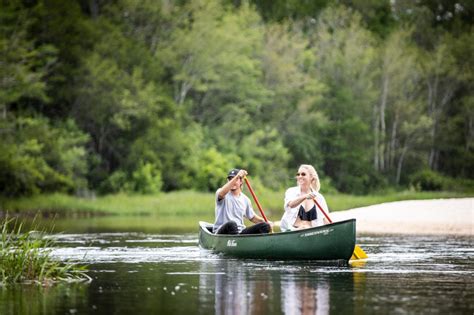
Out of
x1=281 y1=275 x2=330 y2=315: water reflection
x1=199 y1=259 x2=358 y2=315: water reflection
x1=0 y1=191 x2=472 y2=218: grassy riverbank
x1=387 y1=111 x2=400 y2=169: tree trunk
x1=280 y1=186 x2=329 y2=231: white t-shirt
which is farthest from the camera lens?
x1=387 y1=111 x2=400 y2=169: tree trunk

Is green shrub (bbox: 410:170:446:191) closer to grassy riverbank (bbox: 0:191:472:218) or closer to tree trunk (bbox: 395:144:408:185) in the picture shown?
tree trunk (bbox: 395:144:408:185)

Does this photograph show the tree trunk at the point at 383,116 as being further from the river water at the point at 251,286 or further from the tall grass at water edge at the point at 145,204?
the river water at the point at 251,286

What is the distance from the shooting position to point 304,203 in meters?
19.8

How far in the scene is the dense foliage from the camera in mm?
49469

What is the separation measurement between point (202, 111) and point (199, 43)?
5.34m

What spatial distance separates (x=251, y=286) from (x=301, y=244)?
3.45m

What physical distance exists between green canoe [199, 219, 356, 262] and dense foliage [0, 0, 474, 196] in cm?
2525

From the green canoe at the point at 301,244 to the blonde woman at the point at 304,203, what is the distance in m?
0.49

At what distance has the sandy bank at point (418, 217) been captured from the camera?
32.2 metres

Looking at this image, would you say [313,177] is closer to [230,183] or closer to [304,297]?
[230,183]

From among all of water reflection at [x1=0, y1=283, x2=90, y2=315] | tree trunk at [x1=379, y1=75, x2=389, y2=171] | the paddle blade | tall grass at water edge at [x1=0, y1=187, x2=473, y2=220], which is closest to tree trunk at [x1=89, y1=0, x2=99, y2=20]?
tall grass at water edge at [x1=0, y1=187, x2=473, y2=220]

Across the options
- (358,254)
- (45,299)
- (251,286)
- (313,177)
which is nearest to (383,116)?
(358,254)

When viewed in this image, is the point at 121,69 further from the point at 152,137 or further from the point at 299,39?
the point at 299,39

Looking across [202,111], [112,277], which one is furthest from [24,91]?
[112,277]
